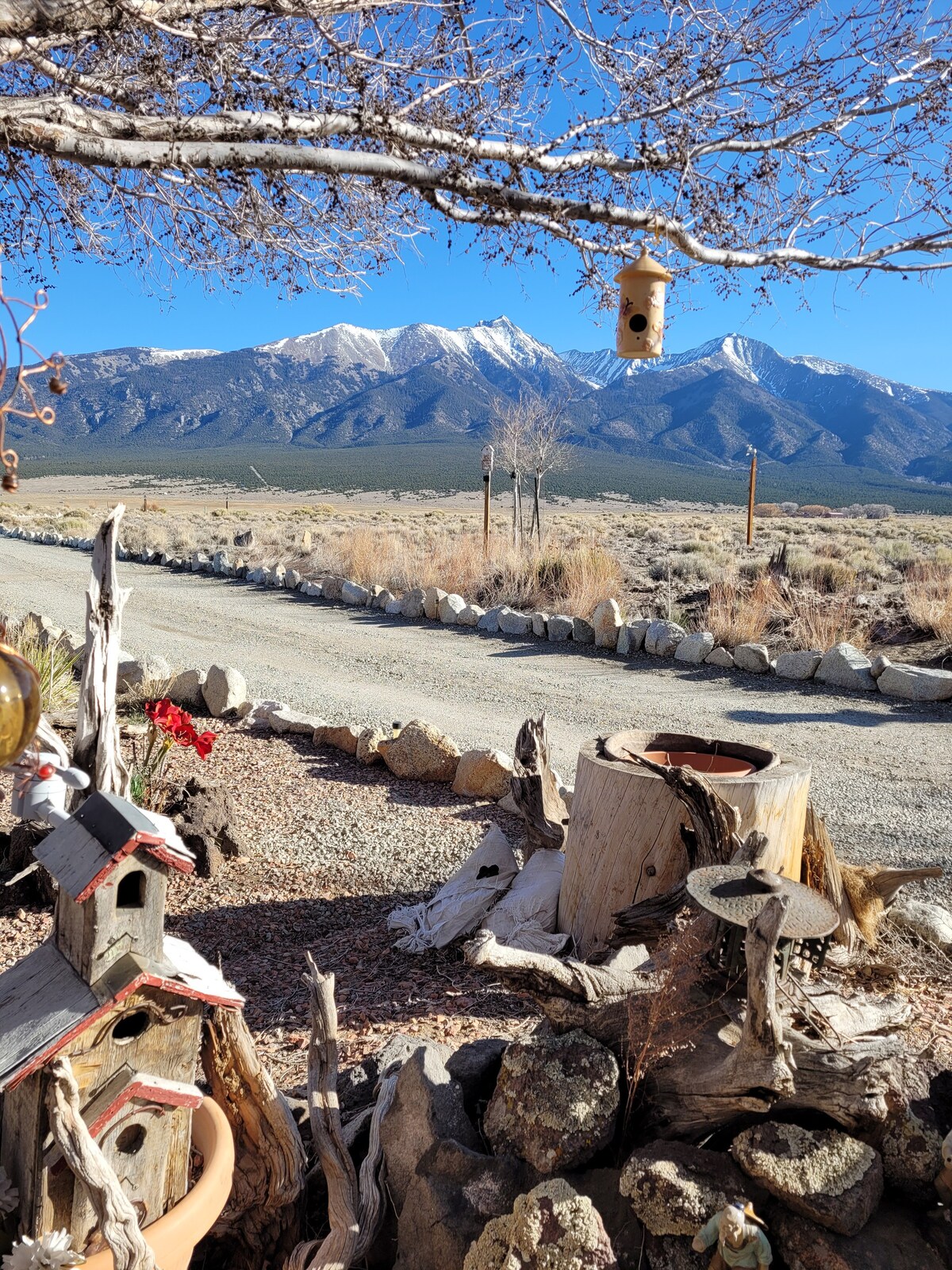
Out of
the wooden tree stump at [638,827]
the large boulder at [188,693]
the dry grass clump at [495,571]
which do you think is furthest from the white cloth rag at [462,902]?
the dry grass clump at [495,571]

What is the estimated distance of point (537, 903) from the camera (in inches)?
147

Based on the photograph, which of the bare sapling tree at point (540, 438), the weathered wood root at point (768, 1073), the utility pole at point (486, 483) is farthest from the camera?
the bare sapling tree at point (540, 438)

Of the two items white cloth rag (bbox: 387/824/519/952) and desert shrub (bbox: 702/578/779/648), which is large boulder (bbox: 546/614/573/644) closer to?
desert shrub (bbox: 702/578/779/648)

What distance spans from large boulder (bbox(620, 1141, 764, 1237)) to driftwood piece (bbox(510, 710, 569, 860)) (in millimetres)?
2234

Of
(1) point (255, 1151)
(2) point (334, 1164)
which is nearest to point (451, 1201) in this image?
(2) point (334, 1164)

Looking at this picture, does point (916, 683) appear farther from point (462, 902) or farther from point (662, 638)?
point (462, 902)

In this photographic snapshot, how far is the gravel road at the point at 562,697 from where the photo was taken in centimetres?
579

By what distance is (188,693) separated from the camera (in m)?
7.30

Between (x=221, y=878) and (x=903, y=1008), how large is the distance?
10.2ft

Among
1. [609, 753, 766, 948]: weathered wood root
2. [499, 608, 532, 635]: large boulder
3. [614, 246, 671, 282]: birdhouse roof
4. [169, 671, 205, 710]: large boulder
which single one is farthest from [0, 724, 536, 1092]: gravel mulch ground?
[499, 608, 532, 635]: large boulder

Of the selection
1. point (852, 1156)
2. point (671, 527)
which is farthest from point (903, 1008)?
point (671, 527)

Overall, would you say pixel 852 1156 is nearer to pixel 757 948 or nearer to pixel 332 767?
pixel 757 948

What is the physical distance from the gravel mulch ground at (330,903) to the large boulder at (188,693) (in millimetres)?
961

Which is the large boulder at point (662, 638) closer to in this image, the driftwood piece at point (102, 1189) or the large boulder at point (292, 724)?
the large boulder at point (292, 724)
